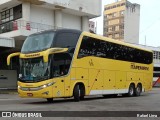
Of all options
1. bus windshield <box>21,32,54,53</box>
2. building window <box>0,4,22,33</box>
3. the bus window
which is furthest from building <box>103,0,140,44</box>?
bus windshield <box>21,32,54,53</box>

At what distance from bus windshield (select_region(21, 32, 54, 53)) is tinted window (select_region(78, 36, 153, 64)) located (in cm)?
224

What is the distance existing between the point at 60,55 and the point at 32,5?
19.8 meters

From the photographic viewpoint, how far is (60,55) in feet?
59.3

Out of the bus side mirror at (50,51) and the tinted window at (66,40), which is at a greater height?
the tinted window at (66,40)

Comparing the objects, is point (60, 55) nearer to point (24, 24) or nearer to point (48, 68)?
point (48, 68)

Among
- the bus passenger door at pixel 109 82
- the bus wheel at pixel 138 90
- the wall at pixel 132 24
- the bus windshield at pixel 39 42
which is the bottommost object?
the bus wheel at pixel 138 90

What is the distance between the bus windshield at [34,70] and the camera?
1752 cm

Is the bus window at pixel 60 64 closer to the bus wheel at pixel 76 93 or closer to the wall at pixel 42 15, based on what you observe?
the bus wheel at pixel 76 93

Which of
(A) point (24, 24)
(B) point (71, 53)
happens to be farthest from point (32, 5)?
(B) point (71, 53)

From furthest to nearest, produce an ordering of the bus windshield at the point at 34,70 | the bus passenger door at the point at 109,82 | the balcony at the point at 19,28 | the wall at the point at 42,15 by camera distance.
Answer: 1. the wall at the point at 42,15
2. the balcony at the point at 19,28
3. the bus passenger door at the point at 109,82
4. the bus windshield at the point at 34,70

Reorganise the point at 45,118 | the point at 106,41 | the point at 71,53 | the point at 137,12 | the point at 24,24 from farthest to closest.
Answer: the point at 137,12
the point at 24,24
the point at 106,41
the point at 71,53
the point at 45,118

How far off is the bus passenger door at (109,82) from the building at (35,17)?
1317 cm

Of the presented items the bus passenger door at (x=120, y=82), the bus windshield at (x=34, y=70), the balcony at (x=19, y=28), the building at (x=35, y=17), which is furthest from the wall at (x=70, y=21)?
the bus windshield at (x=34, y=70)

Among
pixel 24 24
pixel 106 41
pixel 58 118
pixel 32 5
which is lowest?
pixel 58 118
